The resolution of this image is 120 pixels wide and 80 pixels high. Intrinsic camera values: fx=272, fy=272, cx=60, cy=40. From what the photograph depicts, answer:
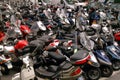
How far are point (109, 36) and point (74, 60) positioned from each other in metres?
2.78

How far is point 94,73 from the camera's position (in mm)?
6992

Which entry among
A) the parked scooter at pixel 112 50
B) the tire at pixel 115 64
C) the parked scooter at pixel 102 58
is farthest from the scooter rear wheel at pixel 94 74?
the tire at pixel 115 64

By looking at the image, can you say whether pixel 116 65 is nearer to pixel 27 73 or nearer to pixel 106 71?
pixel 106 71

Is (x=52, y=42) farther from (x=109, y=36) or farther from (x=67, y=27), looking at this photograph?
(x=67, y=27)

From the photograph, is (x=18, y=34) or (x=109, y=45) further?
(x=18, y=34)

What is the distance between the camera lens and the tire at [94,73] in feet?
22.8

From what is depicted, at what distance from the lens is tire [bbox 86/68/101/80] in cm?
696

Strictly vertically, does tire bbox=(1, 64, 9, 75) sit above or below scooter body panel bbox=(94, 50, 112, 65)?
below

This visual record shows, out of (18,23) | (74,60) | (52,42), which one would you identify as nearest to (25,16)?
(18,23)

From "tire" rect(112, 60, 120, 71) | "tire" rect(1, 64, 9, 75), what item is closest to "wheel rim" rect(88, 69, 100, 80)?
"tire" rect(112, 60, 120, 71)

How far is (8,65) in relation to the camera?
7.46 meters

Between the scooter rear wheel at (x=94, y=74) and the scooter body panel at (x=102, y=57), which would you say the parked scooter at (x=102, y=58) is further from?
the scooter rear wheel at (x=94, y=74)

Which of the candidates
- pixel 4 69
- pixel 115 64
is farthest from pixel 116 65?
pixel 4 69

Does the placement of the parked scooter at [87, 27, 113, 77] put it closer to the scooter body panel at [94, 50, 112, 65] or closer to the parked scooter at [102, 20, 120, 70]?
the scooter body panel at [94, 50, 112, 65]
